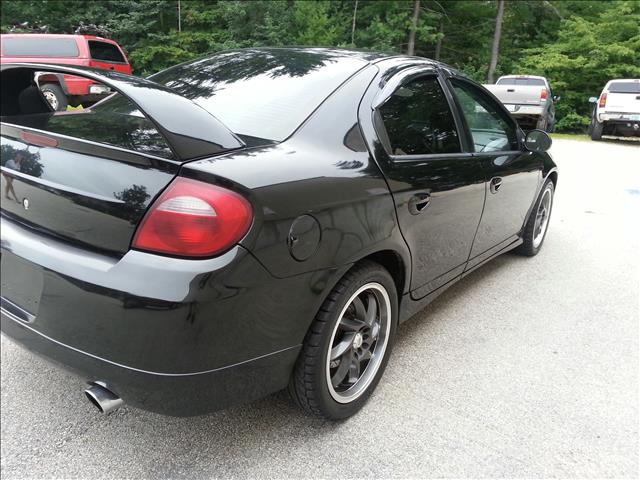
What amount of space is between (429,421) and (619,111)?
6.71 meters

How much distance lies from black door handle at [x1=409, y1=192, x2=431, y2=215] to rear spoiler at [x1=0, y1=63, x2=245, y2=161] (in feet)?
2.84

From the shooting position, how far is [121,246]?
1.52m

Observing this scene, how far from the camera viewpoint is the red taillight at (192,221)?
146cm

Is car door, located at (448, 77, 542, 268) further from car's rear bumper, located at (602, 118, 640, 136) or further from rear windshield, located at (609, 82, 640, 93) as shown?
rear windshield, located at (609, 82, 640, 93)

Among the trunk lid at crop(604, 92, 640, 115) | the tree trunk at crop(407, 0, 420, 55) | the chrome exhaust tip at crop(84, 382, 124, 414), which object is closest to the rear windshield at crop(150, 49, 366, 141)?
the chrome exhaust tip at crop(84, 382, 124, 414)

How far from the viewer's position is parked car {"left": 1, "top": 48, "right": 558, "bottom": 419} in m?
1.47

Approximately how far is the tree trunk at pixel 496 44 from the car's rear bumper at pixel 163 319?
1954cm

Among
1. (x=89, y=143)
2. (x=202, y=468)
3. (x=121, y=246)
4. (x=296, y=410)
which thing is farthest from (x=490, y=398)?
(x=89, y=143)

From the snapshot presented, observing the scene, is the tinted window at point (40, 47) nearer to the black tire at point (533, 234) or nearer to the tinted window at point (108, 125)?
the tinted window at point (108, 125)

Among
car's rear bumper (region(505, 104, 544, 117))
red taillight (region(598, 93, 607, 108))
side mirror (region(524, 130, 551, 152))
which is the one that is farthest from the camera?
car's rear bumper (region(505, 104, 544, 117))

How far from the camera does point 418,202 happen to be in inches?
88.7

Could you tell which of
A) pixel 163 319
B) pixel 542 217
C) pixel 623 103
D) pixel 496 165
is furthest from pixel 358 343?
pixel 623 103

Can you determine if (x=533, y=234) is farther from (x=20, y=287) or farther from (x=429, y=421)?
(x=20, y=287)

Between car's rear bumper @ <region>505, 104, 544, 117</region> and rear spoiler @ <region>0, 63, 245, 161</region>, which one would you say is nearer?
rear spoiler @ <region>0, 63, 245, 161</region>
